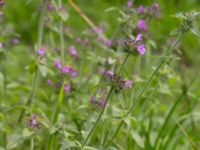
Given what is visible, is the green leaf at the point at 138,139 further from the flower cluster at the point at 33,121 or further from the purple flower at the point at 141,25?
the purple flower at the point at 141,25

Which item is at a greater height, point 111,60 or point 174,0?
point 174,0

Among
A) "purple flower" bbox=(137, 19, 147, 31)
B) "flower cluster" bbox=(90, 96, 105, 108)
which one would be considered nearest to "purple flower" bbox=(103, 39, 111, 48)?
"purple flower" bbox=(137, 19, 147, 31)

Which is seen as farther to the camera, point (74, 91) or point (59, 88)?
point (74, 91)

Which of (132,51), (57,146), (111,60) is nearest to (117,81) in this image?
(132,51)

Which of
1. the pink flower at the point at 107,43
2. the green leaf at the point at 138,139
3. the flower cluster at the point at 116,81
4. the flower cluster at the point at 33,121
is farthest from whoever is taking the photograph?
the pink flower at the point at 107,43

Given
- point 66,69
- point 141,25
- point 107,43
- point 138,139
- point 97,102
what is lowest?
point 138,139

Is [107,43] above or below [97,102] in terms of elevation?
above

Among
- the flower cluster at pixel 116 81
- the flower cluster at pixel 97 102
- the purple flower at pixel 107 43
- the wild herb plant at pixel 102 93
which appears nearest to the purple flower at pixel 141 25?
the wild herb plant at pixel 102 93

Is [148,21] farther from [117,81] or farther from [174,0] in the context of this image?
[174,0]

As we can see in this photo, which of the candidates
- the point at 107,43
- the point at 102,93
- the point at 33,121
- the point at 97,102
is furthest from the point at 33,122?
the point at 107,43

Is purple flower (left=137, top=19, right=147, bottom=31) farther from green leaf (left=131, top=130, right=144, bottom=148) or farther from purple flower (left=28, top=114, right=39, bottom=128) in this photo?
purple flower (left=28, top=114, right=39, bottom=128)

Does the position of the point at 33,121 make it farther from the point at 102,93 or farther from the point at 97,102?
→ the point at 102,93
